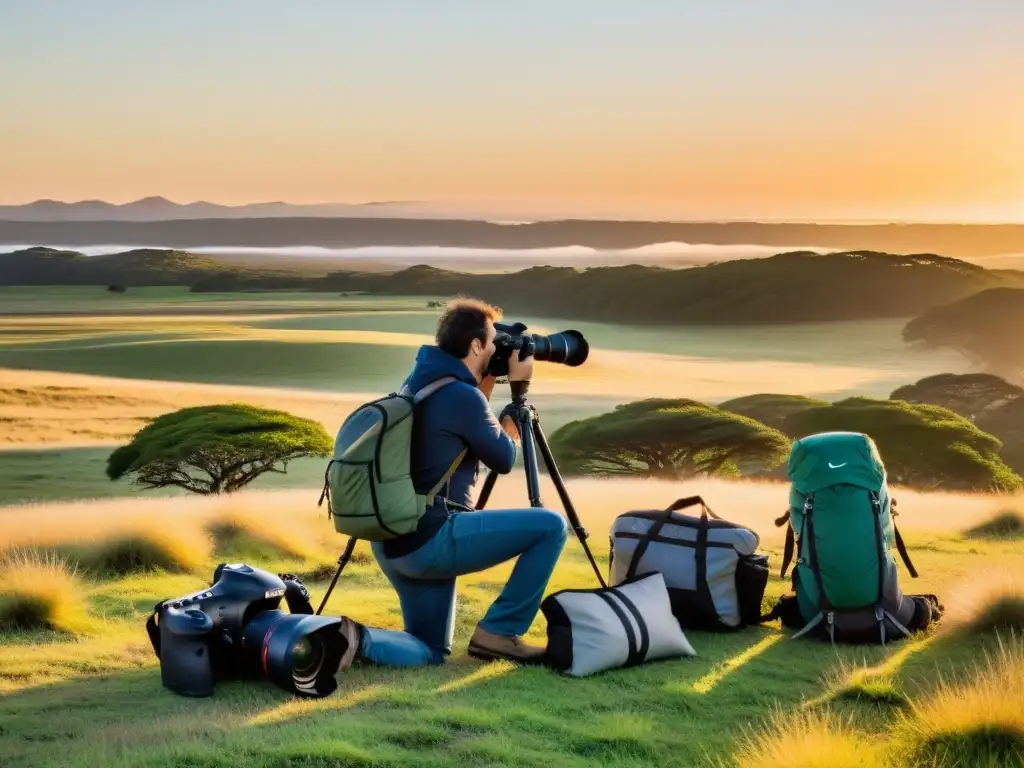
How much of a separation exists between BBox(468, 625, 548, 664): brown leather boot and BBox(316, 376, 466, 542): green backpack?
2.40 ft

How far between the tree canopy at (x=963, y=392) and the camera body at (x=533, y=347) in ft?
107

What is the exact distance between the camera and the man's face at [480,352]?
6074mm

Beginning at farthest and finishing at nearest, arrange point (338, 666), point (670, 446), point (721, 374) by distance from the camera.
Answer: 1. point (721, 374)
2. point (670, 446)
3. point (338, 666)

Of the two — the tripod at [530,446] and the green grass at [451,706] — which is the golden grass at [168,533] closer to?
the green grass at [451,706]

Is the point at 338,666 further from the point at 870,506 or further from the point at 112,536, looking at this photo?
the point at 112,536

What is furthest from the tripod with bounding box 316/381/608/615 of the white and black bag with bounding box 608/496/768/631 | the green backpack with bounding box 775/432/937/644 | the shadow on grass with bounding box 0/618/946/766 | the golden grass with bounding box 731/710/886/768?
the golden grass with bounding box 731/710/886/768

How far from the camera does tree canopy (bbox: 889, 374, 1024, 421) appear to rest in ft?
124

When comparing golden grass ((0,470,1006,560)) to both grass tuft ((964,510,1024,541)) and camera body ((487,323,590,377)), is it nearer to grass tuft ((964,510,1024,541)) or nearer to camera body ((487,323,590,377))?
grass tuft ((964,510,1024,541))

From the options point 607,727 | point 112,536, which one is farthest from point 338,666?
point 112,536

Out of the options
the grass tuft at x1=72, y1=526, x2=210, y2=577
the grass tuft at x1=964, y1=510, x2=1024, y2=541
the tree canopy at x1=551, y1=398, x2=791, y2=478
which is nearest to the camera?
the grass tuft at x1=72, y1=526, x2=210, y2=577

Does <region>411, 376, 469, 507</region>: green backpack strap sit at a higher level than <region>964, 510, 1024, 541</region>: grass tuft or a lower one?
higher

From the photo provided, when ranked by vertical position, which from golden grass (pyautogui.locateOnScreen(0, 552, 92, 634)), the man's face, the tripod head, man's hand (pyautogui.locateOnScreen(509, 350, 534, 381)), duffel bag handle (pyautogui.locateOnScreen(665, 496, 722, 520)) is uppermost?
the man's face

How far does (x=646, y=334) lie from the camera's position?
57.2 meters

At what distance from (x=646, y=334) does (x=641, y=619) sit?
168ft
